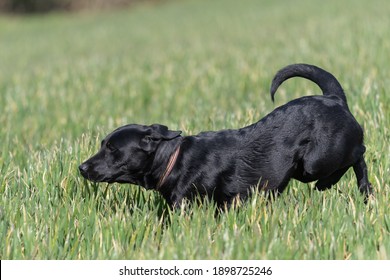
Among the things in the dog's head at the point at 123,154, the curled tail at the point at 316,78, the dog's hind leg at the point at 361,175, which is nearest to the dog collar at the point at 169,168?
the dog's head at the point at 123,154

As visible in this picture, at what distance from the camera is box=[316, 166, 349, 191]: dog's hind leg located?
4480 millimetres

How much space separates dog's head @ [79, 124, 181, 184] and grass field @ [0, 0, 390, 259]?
176 mm

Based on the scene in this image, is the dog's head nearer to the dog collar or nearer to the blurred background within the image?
the dog collar

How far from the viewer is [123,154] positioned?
4203 millimetres

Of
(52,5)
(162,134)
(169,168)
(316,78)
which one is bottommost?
(169,168)

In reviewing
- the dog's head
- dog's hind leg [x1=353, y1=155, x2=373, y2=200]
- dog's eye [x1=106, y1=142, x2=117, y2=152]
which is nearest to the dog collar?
the dog's head

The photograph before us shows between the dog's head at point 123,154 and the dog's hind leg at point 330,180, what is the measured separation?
1.09 meters

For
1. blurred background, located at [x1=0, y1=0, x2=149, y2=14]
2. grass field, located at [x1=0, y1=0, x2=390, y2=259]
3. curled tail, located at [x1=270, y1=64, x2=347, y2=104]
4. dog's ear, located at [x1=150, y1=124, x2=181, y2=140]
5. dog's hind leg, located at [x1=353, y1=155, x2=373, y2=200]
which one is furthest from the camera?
blurred background, located at [x1=0, y1=0, x2=149, y2=14]

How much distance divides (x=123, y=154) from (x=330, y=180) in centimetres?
143

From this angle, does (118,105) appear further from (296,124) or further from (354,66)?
(296,124)

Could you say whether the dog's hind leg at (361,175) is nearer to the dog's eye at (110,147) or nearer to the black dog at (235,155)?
the black dog at (235,155)

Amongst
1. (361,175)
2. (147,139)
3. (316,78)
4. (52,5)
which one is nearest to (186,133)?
(316,78)

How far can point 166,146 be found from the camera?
4250 millimetres

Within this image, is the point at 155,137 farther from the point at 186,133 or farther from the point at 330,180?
the point at 186,133
